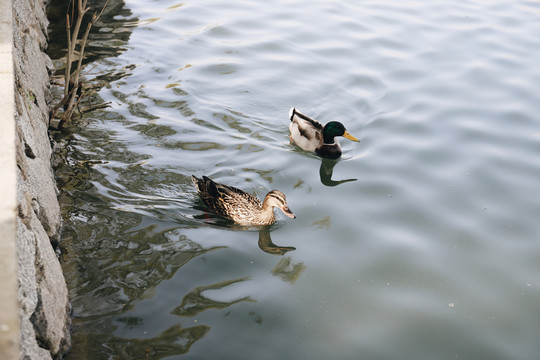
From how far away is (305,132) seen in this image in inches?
294

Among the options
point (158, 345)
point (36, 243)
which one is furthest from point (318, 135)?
point (36, 243)

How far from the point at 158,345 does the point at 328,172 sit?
3.62 metres

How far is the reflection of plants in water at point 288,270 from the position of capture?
4.93m

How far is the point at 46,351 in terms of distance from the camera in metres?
3.21

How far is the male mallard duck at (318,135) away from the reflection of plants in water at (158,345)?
3.74 metres

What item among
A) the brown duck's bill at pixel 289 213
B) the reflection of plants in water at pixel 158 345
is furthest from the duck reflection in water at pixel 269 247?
the reflection of plants in water at pixel 158 345

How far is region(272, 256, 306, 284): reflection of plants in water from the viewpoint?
493 cm

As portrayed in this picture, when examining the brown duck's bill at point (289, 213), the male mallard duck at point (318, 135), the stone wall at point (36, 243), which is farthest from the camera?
the male mallard duck at point (318, 135)

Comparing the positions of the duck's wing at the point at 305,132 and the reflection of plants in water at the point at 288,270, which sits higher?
the duck's wing at the point at 305,132

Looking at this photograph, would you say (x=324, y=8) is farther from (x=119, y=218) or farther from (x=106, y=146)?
(x=119, y=218)

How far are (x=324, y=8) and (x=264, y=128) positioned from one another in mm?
5355

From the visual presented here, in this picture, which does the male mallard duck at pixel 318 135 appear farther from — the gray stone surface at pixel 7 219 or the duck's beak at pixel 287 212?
the gray stone surface at pixel 7 219

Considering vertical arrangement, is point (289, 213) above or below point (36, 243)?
below

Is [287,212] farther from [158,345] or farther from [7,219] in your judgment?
[7,219]
